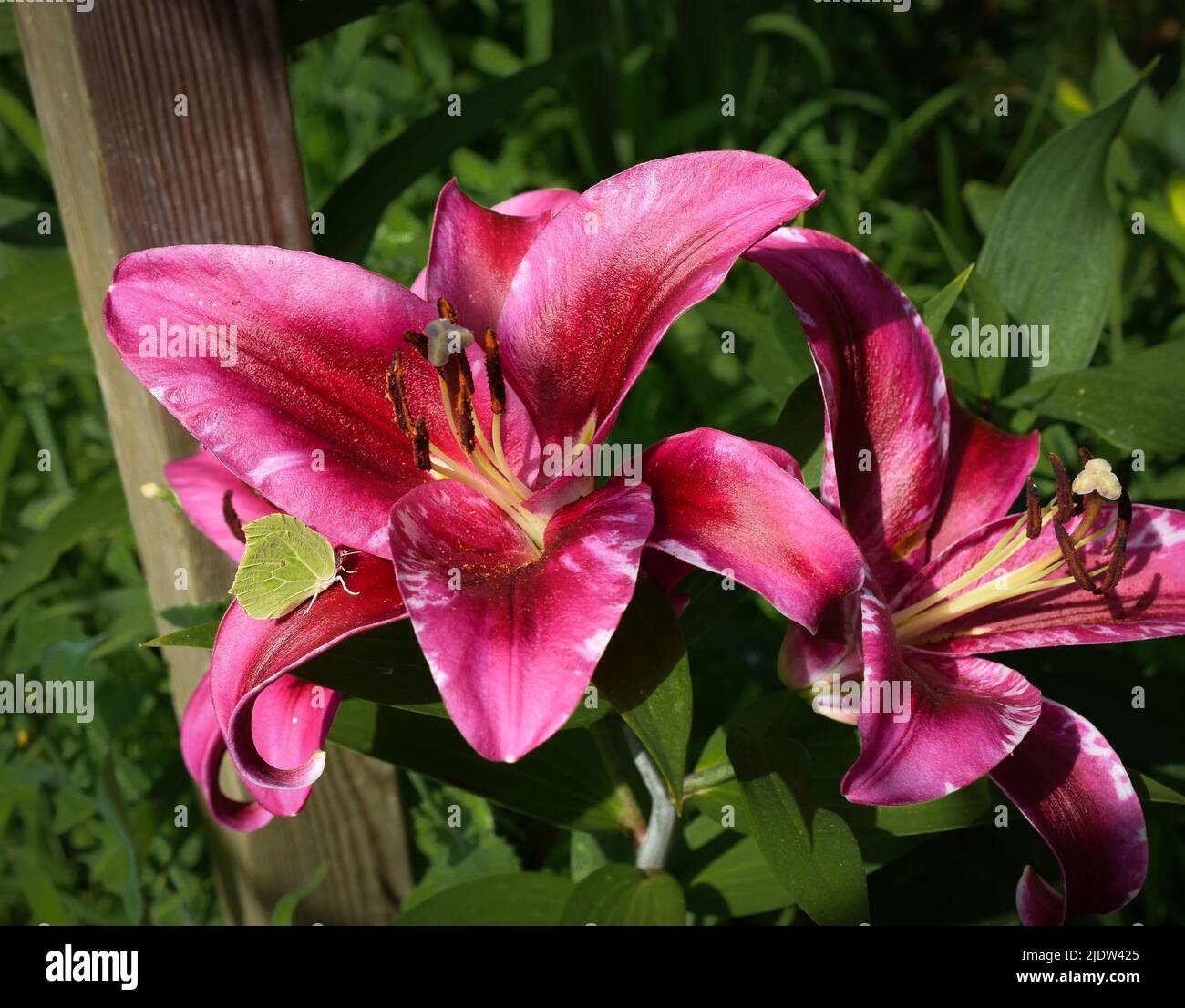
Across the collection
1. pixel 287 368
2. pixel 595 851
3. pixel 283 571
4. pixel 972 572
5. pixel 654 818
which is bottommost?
pixel 595 851

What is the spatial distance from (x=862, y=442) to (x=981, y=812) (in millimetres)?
308

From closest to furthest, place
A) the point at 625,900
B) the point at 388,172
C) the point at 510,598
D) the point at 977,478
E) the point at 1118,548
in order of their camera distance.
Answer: the point at 510,598
the point at 1118,548
the point at 977,478
the point at 625,900
the point at 388,172

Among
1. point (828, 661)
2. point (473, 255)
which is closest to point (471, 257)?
point (473, 255)

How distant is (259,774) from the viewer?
680 millimetres

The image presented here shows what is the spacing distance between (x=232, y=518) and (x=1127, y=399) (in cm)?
81

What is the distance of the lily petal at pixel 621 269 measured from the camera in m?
0.68

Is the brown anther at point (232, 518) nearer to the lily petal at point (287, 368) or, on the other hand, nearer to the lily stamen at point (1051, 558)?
the lily petal at point (287, 368)

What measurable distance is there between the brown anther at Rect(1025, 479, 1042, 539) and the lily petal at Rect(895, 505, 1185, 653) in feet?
0.10

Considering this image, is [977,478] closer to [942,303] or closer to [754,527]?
[942,303]

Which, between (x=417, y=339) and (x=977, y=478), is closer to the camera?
(x=417, y=339)

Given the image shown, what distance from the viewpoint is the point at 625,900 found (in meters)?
0.99

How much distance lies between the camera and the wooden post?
97 centimetres

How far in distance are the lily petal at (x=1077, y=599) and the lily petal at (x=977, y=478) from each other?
1.3 inches
